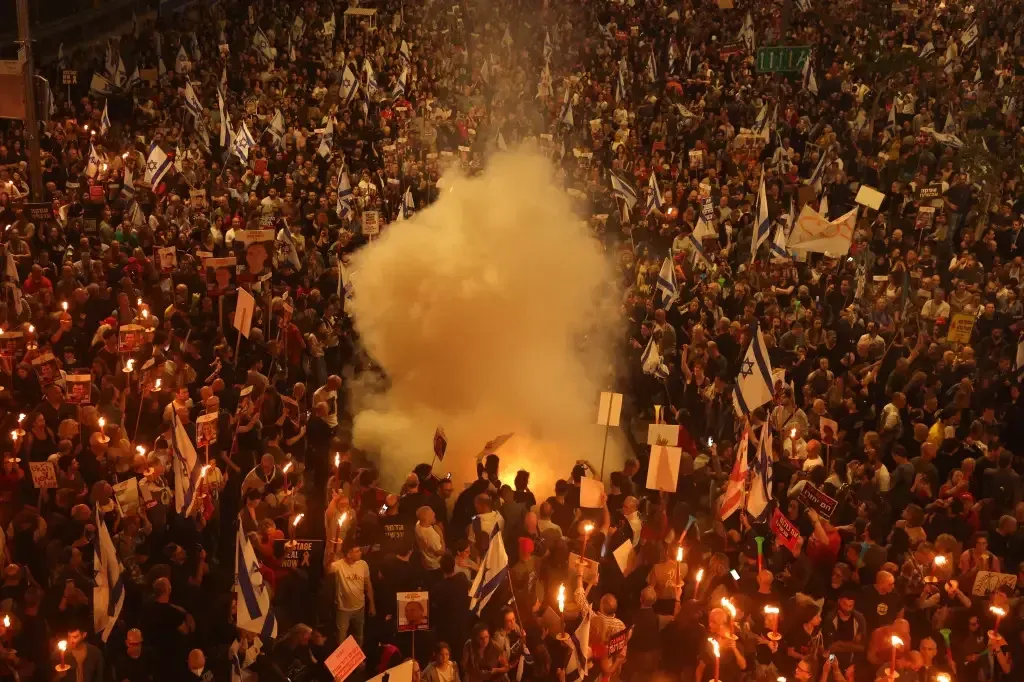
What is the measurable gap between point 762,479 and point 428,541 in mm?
2857

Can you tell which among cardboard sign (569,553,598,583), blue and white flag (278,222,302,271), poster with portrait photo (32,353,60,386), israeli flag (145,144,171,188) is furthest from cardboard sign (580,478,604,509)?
israeli flag (145,144,171,188)

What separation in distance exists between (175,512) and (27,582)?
1251 mm

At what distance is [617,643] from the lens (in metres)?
7.90

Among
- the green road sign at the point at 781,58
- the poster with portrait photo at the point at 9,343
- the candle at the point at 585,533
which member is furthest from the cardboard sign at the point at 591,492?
the green road sign at the point at 781,58

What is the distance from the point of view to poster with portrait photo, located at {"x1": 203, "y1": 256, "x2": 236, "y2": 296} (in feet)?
42.4

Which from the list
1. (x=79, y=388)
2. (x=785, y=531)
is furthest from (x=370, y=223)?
(x=785, y=531)

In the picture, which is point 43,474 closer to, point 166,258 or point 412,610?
point 412,610

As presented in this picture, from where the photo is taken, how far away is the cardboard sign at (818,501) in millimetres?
8773

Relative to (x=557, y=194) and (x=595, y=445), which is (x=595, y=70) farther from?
(x=595, y=445)

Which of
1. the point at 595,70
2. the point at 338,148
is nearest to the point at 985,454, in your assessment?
the point at 338,148

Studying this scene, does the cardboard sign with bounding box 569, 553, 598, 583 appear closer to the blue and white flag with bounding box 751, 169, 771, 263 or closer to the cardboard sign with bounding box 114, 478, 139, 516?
the cardboard sign with bounding box 114, 478, 139, 516

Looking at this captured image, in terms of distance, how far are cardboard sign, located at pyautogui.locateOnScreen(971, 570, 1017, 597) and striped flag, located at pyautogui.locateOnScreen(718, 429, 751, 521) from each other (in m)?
1.94

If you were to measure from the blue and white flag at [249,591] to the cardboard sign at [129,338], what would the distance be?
4.62 m

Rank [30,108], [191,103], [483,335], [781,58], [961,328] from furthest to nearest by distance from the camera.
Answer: [781,58]
[191,103]
[30,108]
[483,335]
[961,328]
